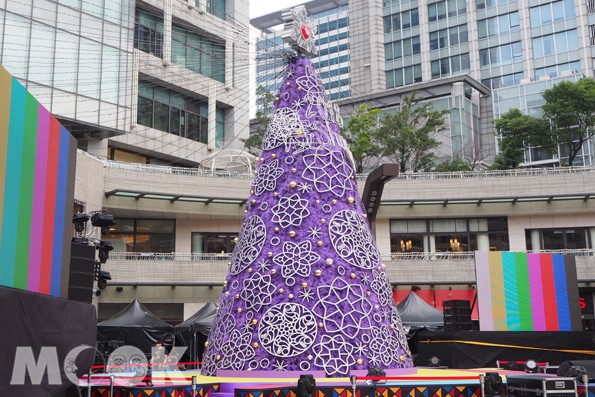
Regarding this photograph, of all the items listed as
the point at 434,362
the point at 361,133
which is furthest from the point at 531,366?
the point at 361,133

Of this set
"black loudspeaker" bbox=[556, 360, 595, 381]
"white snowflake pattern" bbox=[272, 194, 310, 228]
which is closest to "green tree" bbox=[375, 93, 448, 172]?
"black loudspeaker" bbox=[556, 360, 595, 381]

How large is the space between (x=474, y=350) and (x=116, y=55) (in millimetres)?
23614

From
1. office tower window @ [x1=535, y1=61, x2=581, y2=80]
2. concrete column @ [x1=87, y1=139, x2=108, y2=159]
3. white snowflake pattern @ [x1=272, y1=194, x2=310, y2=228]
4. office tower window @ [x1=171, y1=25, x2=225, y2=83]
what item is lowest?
white snowflake pattern @ [x1=272, y1=194, x2=310, y2=228]

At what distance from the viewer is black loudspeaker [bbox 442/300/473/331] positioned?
18125 mm

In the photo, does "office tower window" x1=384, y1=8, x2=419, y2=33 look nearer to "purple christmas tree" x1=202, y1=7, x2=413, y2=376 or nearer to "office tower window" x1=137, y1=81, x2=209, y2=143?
"office tower window" x1=137, y1=81, x2=209, y2=143

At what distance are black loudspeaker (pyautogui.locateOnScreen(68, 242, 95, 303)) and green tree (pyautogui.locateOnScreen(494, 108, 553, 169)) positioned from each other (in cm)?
3554

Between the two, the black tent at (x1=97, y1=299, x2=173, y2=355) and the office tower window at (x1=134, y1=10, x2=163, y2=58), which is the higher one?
the office tower window at (x1=134, y1=10, x2=163, y2=58)

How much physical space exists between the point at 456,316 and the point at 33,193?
13.2 meters

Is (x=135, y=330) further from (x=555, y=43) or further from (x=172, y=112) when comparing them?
(x=555, y=43)

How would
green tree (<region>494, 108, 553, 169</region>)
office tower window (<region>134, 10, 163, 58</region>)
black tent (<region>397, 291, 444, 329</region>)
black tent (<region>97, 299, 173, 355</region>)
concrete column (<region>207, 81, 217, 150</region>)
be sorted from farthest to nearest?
green tree (<region>494, 108, 553, 169</region>) < concrete column (<region>207, 81, 217, 150</region>) < office tower window (<region>134, 10, 163, 58</region>) < black tent (<region>397, 291, 444, 329</region>) < black tent (<region>97, 299, 173, 355</region>)

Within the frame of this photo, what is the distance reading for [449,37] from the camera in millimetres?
67750

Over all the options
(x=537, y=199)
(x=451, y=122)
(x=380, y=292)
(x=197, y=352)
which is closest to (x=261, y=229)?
(x=380, y=292)

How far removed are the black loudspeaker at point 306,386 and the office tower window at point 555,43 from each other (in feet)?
200

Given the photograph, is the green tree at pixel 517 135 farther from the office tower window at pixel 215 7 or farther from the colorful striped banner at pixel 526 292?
the colorful striped banner at pixel 526 292
